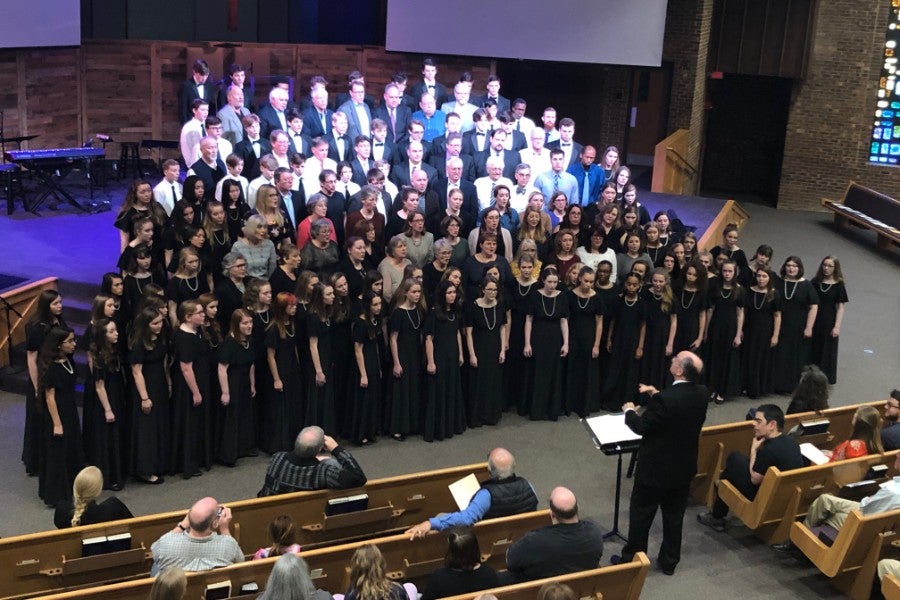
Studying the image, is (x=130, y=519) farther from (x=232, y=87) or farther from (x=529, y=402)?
(x=232, y=87)

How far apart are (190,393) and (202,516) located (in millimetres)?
2370

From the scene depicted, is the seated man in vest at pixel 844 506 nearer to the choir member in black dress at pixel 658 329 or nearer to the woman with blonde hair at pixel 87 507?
the choir member in black dress at pixel 658 329

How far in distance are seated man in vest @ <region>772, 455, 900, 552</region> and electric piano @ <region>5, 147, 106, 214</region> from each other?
9.06m

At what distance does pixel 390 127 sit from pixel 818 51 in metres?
9.03

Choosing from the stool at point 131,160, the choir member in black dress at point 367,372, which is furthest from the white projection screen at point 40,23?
the choir member in black dress at point 367,372

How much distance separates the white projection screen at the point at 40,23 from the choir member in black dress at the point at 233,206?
5.89 meters

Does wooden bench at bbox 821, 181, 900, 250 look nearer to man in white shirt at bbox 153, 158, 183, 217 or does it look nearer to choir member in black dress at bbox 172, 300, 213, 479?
man in white shirt at bbox 153, 158, 183, 217

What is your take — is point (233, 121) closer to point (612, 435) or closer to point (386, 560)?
point (612, 435)

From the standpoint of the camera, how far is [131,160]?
14.5 meters

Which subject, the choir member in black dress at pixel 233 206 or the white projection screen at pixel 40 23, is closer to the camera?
the choir member in black dress at pixel 233 206

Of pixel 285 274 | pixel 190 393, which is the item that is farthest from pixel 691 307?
pixel 190 393

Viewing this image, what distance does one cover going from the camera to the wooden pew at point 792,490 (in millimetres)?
6520

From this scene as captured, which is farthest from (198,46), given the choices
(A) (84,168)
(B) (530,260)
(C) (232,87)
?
(B) (530,260)

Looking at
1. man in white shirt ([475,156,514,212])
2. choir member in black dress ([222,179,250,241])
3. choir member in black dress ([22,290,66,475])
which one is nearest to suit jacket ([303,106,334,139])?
man in white shirt ([475,156,514,212])
